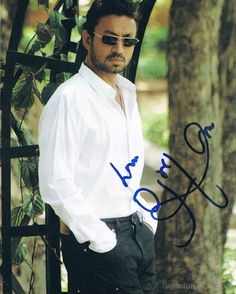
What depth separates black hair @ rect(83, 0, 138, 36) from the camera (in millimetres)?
2617

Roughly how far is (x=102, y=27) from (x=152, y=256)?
0.83 m

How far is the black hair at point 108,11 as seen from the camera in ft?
8.59

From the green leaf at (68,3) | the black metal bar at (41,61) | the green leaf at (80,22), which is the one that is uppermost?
the green leaf at (68,3)

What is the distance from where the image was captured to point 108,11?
2.62 meters

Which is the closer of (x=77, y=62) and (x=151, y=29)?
(x=77, y=62)

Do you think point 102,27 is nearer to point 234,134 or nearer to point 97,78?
point 97,78

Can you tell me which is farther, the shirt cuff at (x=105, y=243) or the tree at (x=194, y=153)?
the tree at (x=194, y=153)

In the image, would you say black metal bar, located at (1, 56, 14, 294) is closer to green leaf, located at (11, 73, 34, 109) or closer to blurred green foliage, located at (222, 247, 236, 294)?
green leaf, located at (11, 73, 34, 109)

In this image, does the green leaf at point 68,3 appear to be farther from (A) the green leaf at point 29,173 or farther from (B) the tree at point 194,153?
(B) the tree at point 194,153

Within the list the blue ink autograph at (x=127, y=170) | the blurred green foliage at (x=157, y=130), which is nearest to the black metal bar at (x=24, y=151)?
the blue ink autograph at (x=127, y=170)

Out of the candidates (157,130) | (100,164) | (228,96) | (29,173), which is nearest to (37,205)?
(29,173)

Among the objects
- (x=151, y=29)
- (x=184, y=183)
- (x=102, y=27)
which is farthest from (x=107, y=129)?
(x=151, y=29)

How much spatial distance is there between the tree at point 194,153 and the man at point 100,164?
1515mm

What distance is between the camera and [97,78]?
8.57ft
